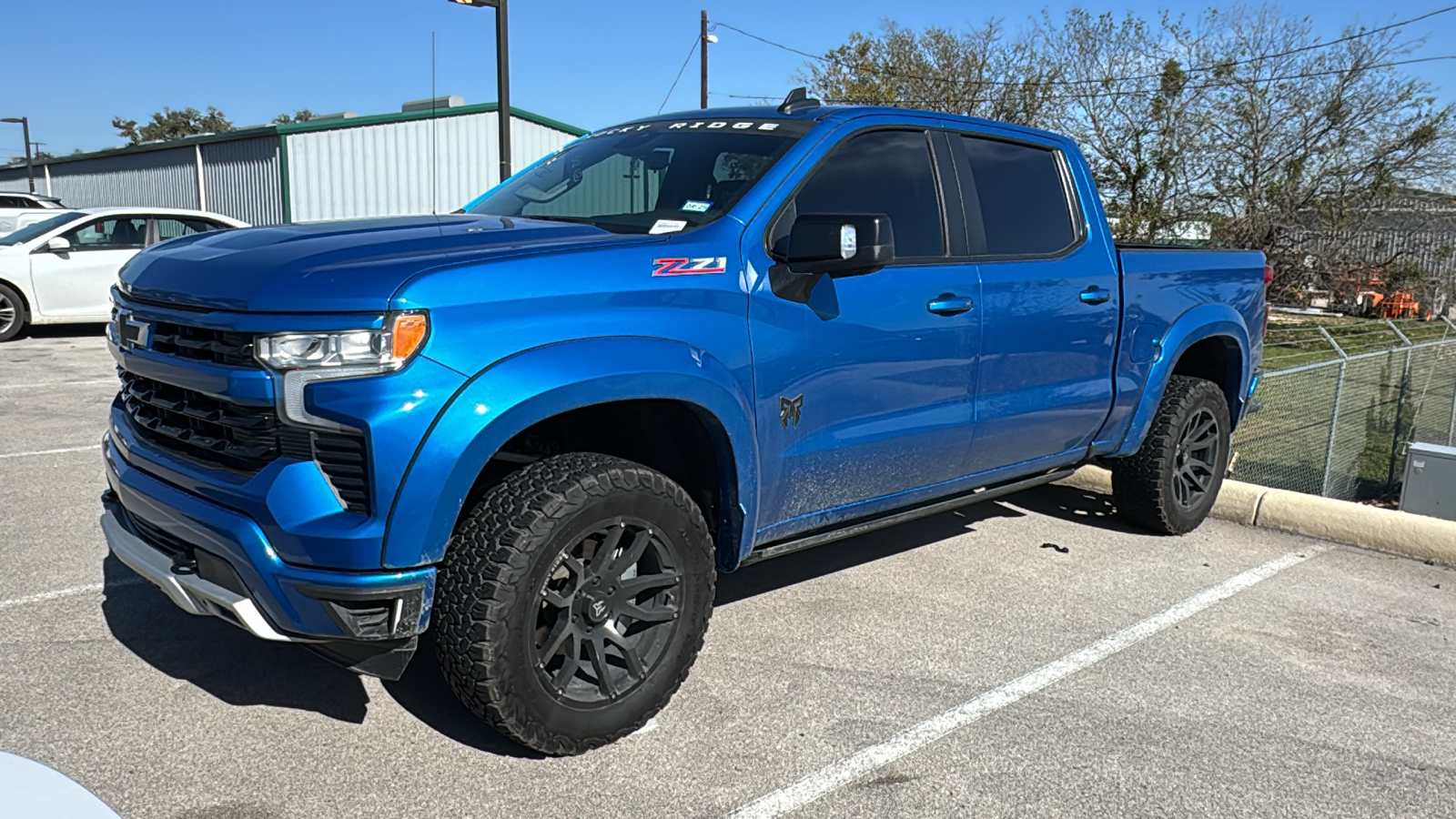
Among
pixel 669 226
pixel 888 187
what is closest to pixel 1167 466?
pixel 888 187

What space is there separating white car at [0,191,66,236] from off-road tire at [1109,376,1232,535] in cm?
1720

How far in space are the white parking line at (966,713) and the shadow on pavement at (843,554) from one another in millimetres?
1210

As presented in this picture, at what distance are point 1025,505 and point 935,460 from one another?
7.98 feet

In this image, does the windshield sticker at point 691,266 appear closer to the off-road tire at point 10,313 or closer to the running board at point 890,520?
the running board at point 890,520

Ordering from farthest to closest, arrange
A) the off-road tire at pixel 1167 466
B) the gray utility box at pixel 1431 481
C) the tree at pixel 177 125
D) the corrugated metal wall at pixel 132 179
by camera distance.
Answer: the tree at pixel 177 125 < the corrugated metal wall at pixel 132 179 < the gray utility box at pixel 1431 481 < the off-road tire at pixel 1167 466

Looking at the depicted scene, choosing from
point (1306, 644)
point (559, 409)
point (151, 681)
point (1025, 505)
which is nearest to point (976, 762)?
point (559, 409)

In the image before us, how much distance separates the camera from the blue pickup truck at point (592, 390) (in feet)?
9.35

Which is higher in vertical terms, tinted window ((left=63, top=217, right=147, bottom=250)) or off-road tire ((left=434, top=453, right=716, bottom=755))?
tinted window ((left=63, top=217, right=147, bottom=250))

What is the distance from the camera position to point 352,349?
283cm

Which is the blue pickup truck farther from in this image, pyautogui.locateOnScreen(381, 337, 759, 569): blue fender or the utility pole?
the utility pole

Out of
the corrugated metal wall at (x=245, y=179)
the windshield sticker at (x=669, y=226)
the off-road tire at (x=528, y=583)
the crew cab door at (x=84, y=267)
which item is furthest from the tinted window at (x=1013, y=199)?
the corrugated metal wall at (x=245, y=179)

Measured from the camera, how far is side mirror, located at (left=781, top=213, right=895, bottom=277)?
3.54 metres

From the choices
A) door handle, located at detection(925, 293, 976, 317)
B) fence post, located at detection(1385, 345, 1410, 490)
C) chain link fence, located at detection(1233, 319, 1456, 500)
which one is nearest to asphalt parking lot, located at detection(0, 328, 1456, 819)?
door handle, located at detection(925, 293, 976, 317)

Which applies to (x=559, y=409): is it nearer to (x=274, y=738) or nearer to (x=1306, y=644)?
(x=274, y=738)
